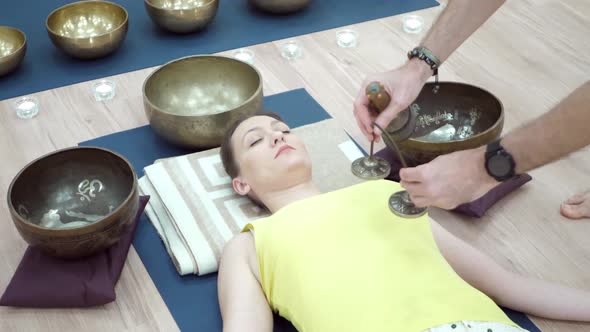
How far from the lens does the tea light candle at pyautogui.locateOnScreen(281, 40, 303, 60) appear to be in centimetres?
262

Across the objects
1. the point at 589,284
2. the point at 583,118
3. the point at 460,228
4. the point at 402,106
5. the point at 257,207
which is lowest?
the point at 257,207

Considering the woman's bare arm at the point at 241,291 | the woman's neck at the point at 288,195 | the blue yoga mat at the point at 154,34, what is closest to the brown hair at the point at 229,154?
the woman's neck at the point at 288,195

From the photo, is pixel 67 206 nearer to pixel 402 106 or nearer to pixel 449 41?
pixel 402 106

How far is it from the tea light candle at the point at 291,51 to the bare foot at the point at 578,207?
3.64ft

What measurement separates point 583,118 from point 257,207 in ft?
2.88

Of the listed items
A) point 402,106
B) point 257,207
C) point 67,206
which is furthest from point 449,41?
point 67,206

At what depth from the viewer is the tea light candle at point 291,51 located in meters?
2.62

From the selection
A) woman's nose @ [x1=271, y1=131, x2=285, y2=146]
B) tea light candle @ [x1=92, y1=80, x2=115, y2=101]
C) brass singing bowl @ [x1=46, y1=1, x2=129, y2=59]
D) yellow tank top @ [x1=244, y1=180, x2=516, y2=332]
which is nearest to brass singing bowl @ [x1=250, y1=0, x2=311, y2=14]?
brass singing bowl @ [x1=46, y1=1, x2=129, y2=59]

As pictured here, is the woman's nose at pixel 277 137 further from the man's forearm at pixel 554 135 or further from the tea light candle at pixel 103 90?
the tea light candle at pixel 103 90

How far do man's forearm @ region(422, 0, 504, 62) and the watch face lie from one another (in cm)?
50

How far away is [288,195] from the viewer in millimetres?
1801

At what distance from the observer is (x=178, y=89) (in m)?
2.37

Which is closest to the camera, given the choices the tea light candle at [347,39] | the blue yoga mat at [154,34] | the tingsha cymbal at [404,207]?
the tingsha cymbal at [404,207]

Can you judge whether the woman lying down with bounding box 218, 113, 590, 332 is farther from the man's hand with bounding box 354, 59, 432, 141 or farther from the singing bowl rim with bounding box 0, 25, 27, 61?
the singing bowl rim with bounding box 0, 25, 27, 61
